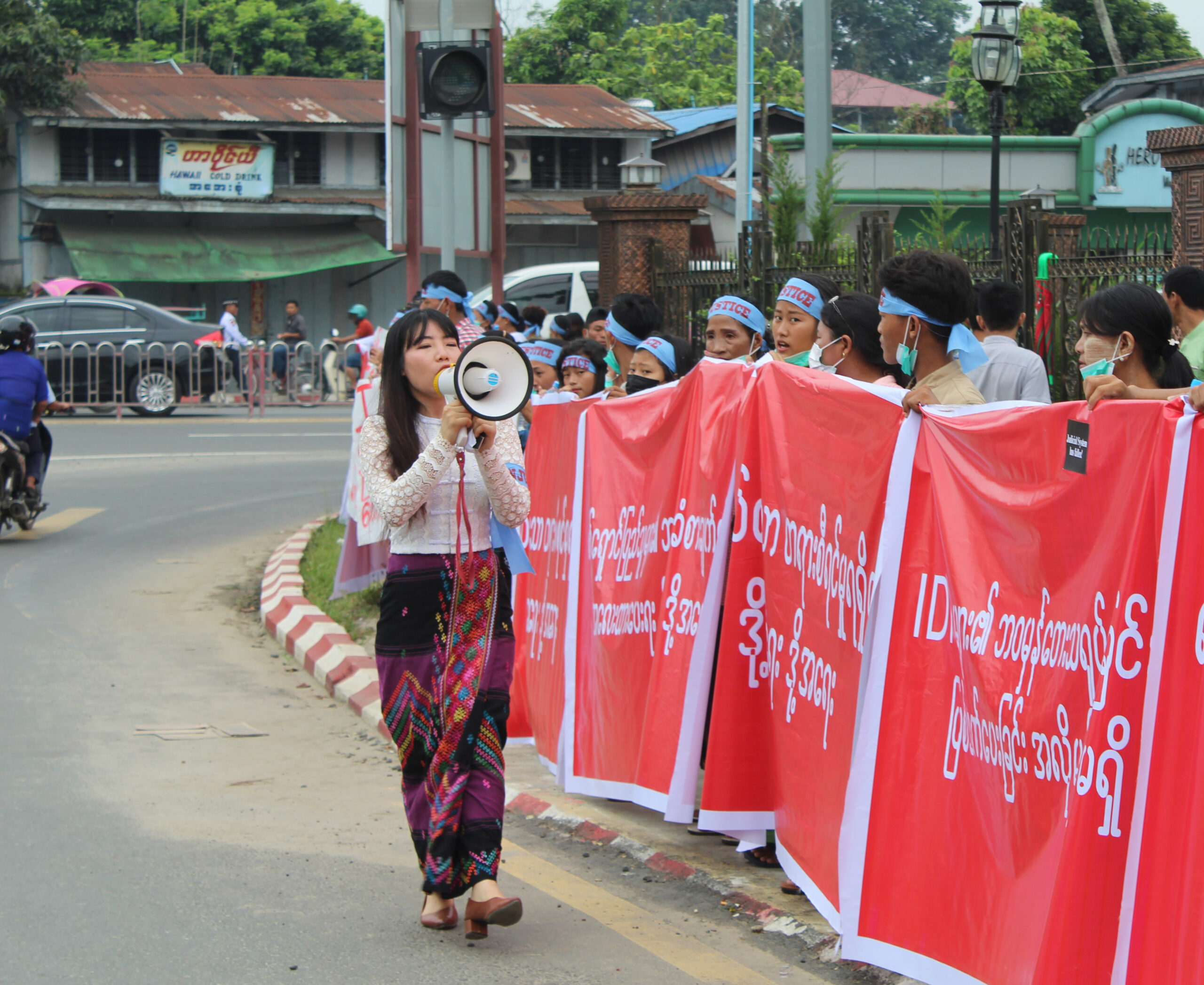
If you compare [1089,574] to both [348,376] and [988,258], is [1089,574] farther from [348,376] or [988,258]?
[348,376]

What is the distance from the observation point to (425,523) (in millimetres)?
4668

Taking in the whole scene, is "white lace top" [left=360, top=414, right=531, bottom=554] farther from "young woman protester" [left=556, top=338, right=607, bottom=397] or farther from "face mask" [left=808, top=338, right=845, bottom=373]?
"young woman protester" [left=556, top=338, right=607, bottom=397]

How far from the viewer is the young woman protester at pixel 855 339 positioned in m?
5.28

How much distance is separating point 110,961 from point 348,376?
24.1 metres

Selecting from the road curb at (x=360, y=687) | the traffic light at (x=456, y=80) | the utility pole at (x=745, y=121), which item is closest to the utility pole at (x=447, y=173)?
the traffic light at (x=456, y=80)

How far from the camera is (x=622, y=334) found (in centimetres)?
708

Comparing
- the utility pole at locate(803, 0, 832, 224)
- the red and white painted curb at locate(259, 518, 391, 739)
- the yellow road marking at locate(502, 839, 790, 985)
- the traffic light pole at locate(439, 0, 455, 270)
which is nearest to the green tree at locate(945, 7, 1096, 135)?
the utility pole at locate(803, 0, 832, 224)

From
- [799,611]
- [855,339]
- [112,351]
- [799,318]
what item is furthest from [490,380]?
[112,351]

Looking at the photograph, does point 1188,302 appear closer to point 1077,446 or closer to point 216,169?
point 1077,446

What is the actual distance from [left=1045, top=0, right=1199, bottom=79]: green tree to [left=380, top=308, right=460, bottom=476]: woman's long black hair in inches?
1421

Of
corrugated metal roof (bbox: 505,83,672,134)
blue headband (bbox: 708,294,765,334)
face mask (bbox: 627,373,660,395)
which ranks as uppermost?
corrugated metal roof (bbox: 505,83,672,134)

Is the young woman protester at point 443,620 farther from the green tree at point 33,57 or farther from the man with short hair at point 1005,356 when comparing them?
the green tree at point 33,57

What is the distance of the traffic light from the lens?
9.33m

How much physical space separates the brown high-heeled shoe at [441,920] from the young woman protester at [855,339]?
85.0 inches
